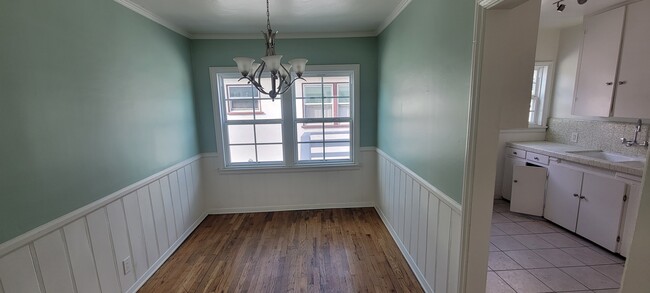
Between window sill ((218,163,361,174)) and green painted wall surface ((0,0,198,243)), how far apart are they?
1.08m

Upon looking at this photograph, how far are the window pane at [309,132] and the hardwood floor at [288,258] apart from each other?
111cm

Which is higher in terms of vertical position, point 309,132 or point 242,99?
point 242,99

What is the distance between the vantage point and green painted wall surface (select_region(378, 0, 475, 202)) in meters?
1.55

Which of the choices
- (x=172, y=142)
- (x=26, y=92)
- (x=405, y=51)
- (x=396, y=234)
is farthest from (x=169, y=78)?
(x=396, y=234)

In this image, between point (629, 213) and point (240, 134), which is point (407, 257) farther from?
point (240, 134)

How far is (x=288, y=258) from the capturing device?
264cm

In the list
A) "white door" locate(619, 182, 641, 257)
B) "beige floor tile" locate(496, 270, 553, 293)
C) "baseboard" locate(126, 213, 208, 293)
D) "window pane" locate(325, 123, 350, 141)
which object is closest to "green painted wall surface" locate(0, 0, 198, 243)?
"baseboard" locate(126, 213, 208, 293)

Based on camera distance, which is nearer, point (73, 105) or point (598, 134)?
point (73, 105)

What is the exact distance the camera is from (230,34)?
3307 mm

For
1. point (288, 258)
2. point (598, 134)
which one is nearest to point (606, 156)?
point (598, 134)

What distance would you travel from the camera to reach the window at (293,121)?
3.54 m

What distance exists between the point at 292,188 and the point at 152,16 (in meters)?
2.59

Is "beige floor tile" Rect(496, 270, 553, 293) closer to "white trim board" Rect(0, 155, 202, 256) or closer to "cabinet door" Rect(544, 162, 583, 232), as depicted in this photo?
"cabinet door" Rect(544, 162, 583, 232)

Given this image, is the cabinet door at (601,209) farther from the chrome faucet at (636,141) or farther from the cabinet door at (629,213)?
the chrome faucet at (636,141)
